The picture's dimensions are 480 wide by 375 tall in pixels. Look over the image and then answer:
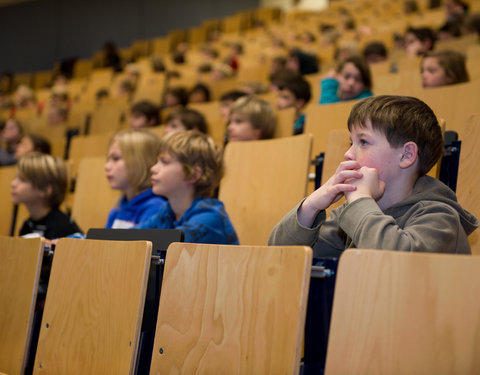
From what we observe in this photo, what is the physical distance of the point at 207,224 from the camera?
1.13 m

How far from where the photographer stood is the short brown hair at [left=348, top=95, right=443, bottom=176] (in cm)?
80

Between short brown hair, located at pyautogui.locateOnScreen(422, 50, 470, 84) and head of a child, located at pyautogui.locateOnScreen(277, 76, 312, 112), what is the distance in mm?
516

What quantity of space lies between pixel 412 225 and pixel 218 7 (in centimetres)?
655

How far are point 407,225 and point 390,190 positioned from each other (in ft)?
0.24

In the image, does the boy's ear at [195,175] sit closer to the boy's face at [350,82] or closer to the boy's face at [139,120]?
the boy's face at [350,82]

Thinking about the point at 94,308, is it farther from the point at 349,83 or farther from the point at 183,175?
the point at 349,83

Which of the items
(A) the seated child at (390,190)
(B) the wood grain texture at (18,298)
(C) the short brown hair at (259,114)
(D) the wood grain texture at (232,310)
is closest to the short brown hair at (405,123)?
(A) the seated child at (390,190)

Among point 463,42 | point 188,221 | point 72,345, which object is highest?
point 463,42

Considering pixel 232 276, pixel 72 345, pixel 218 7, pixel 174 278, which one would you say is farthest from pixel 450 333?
pixel 218 7

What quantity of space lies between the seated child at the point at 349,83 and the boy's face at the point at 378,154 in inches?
41.7

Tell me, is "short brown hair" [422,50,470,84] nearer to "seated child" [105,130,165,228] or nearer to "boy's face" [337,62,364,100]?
"boy's face" [337,62,364,100]

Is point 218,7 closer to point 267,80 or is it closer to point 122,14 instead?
point 122,14

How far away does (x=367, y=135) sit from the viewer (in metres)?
0.81

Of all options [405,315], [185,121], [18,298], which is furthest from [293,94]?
[405,315]
